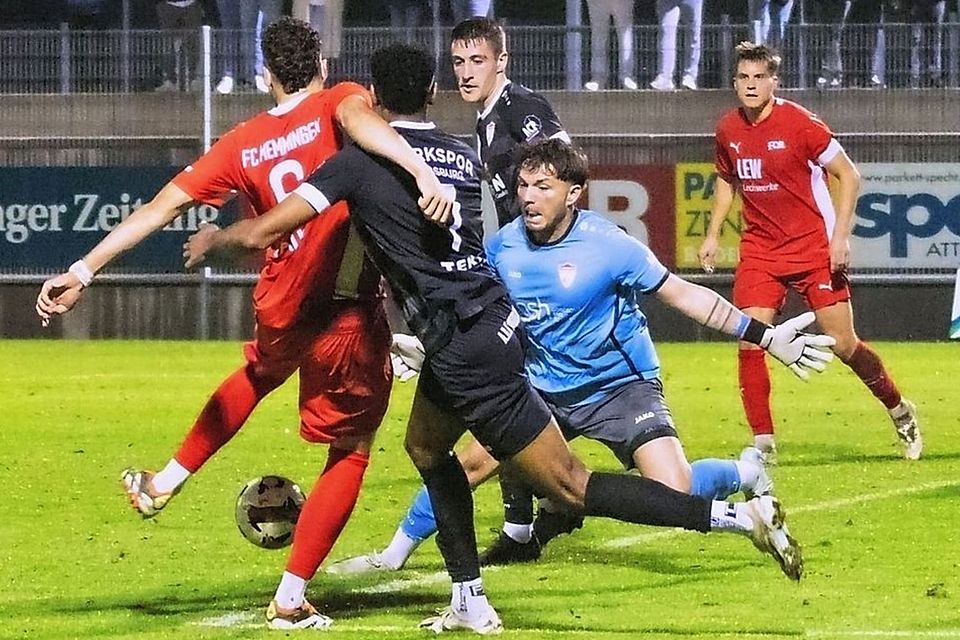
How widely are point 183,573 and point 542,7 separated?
1593 centimetres

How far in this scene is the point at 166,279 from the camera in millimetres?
21500

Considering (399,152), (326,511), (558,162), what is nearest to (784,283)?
(558,162)

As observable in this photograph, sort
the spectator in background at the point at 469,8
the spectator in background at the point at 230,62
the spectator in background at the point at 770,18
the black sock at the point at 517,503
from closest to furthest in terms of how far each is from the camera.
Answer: the black sock at the point at 517,503 → the spectator in background at the point at 770,18 → the spectator in background at the point at 230,62 → the spectator in background at the point at 469,8

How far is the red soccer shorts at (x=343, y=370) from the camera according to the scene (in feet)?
21.2

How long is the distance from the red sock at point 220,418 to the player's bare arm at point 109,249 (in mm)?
868

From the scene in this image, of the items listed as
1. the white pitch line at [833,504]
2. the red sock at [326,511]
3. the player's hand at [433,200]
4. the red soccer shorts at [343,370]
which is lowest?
the white pitch line at [833,504]

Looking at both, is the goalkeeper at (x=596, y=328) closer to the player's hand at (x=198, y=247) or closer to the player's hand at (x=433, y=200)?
the player's hand at (x=433, y=200)

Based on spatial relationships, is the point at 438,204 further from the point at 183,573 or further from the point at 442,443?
the point at 183,573

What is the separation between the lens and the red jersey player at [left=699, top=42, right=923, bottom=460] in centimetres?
1057

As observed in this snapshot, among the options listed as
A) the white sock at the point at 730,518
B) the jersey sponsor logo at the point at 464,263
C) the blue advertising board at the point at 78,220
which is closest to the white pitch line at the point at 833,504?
the white sock at the point at 730,518

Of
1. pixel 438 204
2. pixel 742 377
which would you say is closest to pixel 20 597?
pixel 438 204

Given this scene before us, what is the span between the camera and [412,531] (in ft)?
24.0

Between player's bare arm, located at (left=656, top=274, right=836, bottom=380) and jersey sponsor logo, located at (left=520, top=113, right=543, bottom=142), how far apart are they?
Answer: 65.1 inches

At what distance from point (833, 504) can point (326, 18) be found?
44.8 feet
